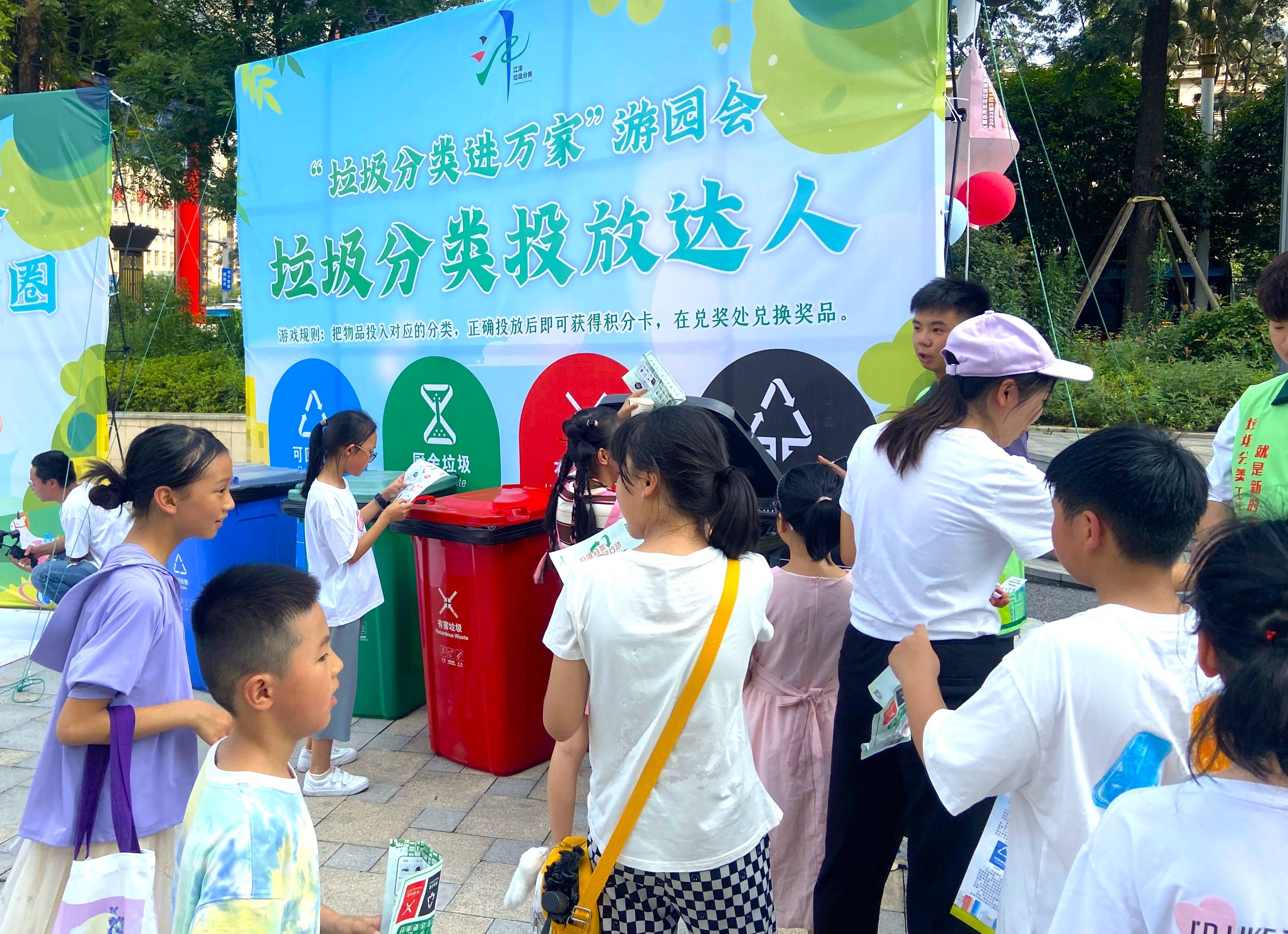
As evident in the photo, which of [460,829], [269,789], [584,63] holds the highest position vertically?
[584,63]

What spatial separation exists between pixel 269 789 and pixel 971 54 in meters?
3.44

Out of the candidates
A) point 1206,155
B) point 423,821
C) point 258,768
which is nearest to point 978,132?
point 423,821

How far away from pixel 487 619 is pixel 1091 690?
276cm

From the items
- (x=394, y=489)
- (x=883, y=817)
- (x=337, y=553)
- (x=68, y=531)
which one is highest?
(x=394, y=489)

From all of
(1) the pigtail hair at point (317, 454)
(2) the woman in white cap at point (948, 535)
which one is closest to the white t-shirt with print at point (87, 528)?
(1) the pigtail hair at point (317, 454)

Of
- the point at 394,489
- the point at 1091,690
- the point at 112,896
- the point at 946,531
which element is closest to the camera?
the point at 1091,690

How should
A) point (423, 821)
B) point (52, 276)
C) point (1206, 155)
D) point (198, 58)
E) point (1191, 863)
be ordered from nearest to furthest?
1. point (1191, 863)
2. point (423, 821)
3. point (52, 276)
4. point (198, 58)
5. point (1206, 155)

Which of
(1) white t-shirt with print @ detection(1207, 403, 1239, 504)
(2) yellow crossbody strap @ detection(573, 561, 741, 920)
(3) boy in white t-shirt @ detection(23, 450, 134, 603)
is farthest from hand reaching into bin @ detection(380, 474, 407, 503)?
(1) white t-shirt with print @ detection(1207, 403, 1239, 504)

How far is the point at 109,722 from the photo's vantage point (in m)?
1.79

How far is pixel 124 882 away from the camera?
1.63 m

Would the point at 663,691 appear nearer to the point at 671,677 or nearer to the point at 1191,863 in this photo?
the point at 671,677

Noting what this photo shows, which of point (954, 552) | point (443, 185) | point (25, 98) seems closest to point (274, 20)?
point (25, 98)

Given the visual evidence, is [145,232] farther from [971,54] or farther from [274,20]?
[971,54]

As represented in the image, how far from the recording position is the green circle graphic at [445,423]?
485cm
